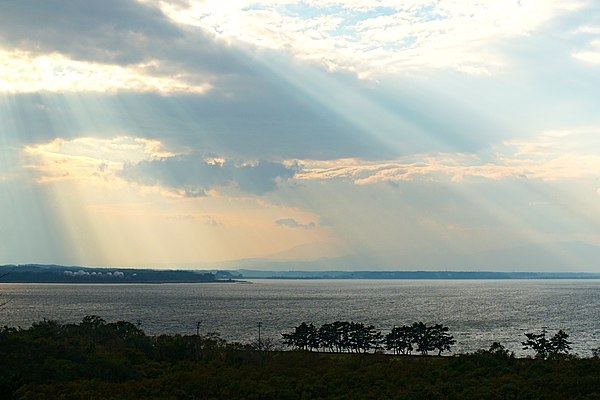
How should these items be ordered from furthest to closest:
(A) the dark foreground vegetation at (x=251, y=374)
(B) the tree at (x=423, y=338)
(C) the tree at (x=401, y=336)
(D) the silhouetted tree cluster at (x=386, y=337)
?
(D) the silhouetted tree cluster at (x=386, y=337) < (C) the tree at (x=401, y=336) < (B) the tree at (x=423, y=338) < (A) the dark foreground vegetation at (x=251, y=374)

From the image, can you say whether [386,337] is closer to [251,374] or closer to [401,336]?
[401,336]

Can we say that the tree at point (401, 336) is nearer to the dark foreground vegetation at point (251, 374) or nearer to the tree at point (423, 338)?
the tree at point (423, 338)

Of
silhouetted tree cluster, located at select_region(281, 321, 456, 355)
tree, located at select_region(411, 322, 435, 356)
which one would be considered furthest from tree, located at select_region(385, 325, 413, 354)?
tree, located at select_region(411, 322, 435, 356)

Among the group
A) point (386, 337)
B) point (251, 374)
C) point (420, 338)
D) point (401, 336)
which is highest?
point (251, 374)

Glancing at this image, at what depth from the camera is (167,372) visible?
83.5 m

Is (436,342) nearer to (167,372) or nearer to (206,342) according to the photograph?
(206,342)

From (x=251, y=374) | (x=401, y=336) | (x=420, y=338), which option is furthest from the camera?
(x=420, y=338)

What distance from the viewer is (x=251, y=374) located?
264 ft

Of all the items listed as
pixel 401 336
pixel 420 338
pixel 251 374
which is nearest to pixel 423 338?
pixel 420 338

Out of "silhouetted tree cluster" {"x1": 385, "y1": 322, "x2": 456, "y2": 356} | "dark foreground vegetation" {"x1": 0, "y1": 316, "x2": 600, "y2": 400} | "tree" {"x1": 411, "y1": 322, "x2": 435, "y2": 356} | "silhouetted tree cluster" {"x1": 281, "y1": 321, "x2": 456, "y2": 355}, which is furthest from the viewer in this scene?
"silhouetted tree cluster" {"x1": 281, "y1": 321, "x2": 456, "y2": 355}

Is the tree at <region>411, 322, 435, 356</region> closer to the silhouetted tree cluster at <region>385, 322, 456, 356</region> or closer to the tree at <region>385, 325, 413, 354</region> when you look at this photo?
the silhouetted tree cluster at <region>385, 322, 456, 356</region>

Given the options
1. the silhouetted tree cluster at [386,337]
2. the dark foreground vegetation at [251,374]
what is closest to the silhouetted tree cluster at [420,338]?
the silhouetted tree cluster at [386,337]

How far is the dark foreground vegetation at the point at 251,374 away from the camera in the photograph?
69.2 metres

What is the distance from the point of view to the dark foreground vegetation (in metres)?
69.2
